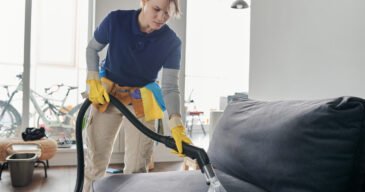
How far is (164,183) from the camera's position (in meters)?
1.25

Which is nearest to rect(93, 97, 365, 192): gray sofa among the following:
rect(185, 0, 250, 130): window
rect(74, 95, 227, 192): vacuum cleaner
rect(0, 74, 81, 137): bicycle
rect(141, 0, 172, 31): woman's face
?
rect(74, 95, 227, 192): vacuum cleaner

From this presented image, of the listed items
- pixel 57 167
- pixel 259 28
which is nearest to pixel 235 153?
pixel 259 28

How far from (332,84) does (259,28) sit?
720mm

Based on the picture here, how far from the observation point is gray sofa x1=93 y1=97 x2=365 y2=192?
948 mm

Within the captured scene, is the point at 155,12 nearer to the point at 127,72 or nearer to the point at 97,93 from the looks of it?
the point at 127,72

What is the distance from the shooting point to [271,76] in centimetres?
189

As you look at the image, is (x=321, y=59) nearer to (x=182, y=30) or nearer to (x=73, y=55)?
(x=182, y=30)

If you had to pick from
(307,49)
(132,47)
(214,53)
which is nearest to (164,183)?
(132,47)

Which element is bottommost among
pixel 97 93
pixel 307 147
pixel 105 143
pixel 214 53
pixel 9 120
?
pixel 9 120

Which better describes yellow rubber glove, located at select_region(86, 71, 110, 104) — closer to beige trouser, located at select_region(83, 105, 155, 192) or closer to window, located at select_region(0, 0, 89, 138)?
beige trouser, located at select_region(83, 105, 155, 192)

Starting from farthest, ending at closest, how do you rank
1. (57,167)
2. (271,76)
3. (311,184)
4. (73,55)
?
(73,55) < (57,167) < (271,76) < (311,184)

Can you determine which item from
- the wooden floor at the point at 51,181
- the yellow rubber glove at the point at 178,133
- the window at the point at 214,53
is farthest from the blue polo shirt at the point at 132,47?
the window at the point at 214,53

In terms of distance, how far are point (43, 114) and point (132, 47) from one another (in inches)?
103

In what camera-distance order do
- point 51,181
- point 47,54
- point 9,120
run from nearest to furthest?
point 51,181 < point 9,120 < point 47,54
